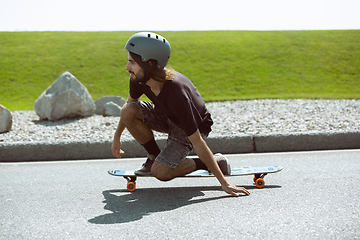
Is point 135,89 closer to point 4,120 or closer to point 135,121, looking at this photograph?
point 135,121

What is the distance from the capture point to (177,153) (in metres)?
3.43

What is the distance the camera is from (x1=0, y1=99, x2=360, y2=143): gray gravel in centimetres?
613

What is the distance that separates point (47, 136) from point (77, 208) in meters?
3.64

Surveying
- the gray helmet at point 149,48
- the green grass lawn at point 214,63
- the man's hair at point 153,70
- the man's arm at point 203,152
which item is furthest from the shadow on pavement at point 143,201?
the green grass lawn at point 214,63

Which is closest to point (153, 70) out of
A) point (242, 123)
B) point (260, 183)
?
point (260, 183)

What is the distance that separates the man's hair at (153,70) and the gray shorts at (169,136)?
0.60 m

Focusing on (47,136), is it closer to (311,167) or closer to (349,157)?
(311,167)

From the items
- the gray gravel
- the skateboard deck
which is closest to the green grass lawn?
the gray gravel

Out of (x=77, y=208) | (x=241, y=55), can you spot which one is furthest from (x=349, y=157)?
(x=241, y=55)

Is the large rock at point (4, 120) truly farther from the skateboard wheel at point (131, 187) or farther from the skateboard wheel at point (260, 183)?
the skateboard wheel at point (260, 183)

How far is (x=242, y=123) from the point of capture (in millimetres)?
6844

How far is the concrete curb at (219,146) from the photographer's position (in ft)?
18.0

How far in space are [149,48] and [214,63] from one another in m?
13.8

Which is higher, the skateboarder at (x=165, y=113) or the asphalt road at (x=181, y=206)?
the skateboarder at (x=165, y=113)
